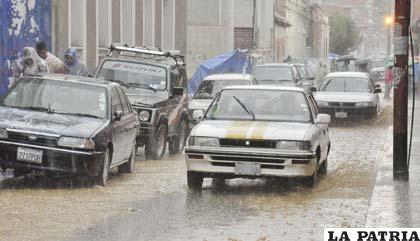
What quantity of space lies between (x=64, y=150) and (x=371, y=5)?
7225 inches

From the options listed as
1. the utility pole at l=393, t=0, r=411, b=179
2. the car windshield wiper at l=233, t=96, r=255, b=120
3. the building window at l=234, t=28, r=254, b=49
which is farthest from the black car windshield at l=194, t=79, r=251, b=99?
the building window at l=234, t=28, r=254, b=49

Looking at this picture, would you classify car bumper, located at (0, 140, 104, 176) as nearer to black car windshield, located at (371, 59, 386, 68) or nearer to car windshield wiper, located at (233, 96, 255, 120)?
car windshield wiper, located at (233, 96, 255, 120)

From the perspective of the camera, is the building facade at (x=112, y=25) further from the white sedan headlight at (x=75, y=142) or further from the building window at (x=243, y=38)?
the building window at (x=243, y=38)

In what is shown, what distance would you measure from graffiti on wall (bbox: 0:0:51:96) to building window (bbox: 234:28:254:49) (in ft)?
101

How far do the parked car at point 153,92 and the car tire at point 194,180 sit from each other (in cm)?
415

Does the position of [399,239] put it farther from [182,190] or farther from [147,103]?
[147,103]

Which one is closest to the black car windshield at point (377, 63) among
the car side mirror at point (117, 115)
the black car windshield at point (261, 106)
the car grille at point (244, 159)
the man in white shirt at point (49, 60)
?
the man in white shirt at point (49, 60)

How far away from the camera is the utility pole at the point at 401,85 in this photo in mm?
13164

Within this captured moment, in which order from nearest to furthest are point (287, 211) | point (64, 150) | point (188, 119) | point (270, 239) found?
point (270, 239)
point (287, 211)
point (64, 150)
point (188, 119)

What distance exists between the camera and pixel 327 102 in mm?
27438

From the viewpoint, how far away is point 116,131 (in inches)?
538

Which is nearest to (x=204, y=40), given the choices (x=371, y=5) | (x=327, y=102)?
(x=327, y=102)

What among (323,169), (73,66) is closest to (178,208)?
(323,169)

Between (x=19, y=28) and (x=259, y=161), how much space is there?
10430mm
